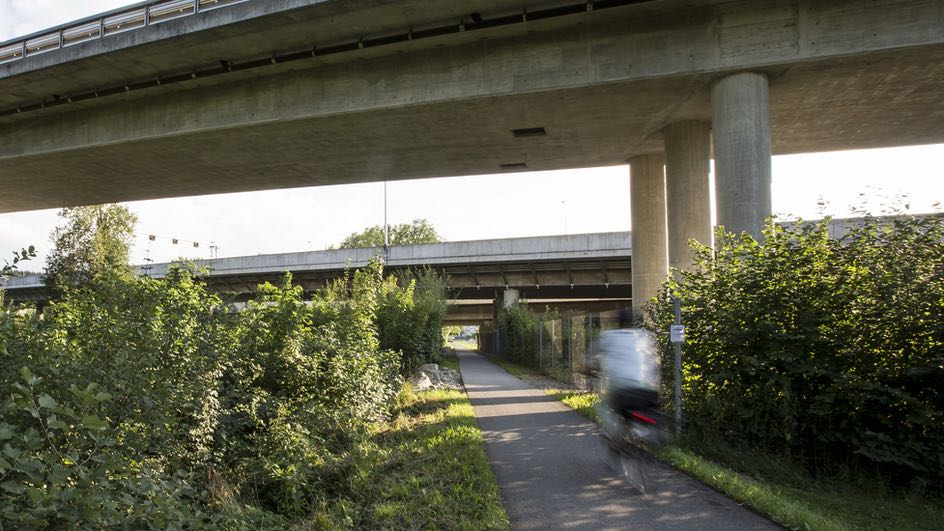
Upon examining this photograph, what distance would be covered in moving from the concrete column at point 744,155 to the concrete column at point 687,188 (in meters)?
2.85

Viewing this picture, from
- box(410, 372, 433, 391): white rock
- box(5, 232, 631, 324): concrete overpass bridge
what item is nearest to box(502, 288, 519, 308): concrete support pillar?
box(5, 232, 631, 324): concrete overpass bridge

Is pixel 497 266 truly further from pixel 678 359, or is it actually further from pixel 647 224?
pixel 678 359

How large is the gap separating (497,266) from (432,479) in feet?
107

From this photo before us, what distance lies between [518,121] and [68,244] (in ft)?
102

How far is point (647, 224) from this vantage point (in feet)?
63.1

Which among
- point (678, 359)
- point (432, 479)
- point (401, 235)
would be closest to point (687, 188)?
point (678, 359)

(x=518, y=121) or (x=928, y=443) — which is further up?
(x=518, y=121)

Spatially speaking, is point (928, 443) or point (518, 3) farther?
point (518, 3)

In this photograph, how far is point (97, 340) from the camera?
6.35 metres

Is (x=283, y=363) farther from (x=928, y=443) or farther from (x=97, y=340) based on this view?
(x=928, y=443)

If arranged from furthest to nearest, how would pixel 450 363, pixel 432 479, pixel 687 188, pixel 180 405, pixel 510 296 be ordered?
pixel 510 296 < pixel 450 363 < pixel 687 188 < pixel 432 479 < pixel 180 405

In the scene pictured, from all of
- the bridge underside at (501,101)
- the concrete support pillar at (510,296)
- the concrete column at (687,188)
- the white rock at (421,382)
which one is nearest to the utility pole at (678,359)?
the bridge underside at (501,101)

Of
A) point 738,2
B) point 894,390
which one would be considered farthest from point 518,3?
point 894,390

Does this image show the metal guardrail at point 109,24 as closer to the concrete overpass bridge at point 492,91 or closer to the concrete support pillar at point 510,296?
the concrete overpass bridge at point 492,91
